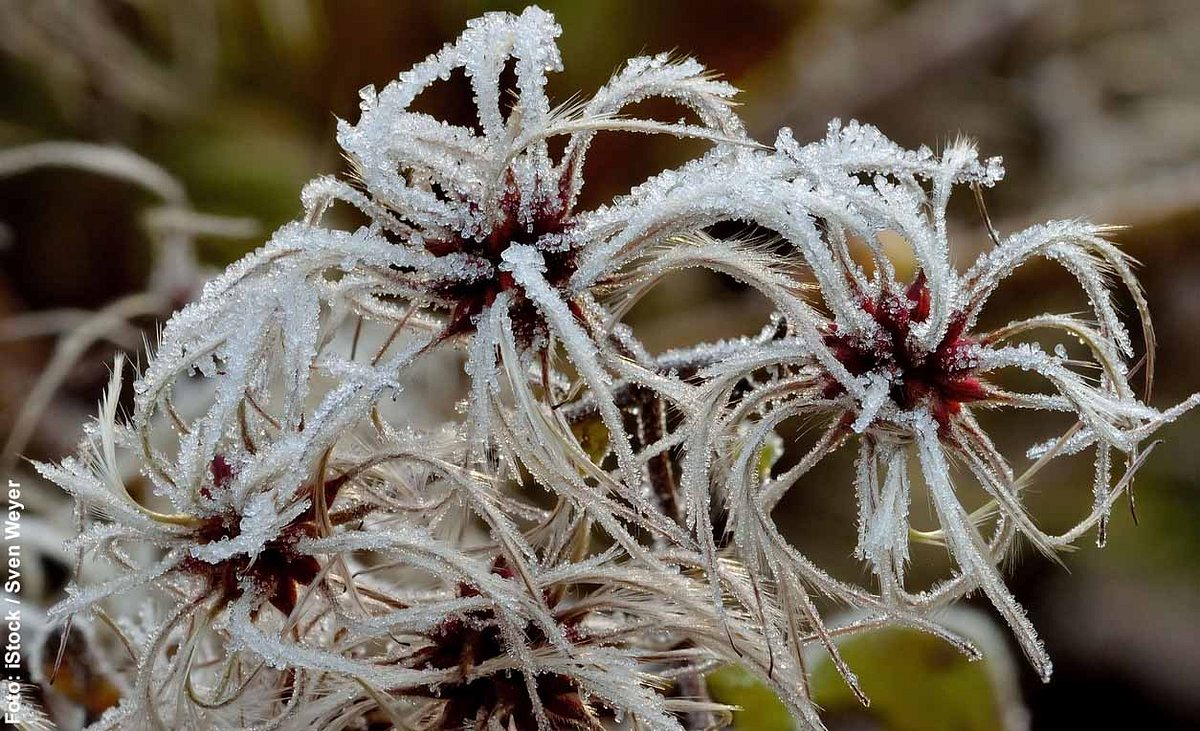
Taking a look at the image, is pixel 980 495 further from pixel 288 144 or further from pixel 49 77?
pixel 49 77

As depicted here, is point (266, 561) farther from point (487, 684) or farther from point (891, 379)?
point (891, 379)

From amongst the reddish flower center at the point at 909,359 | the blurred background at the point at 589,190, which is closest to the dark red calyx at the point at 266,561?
the reddish flower center at the point at 909,359

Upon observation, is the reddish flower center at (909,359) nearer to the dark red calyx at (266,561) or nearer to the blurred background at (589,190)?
the dark red calyx at (266,561)

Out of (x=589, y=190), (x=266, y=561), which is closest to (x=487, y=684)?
(x=266, y=561)

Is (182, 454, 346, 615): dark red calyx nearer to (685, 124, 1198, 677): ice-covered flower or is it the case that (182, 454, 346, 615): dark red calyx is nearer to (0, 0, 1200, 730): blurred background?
(685, 124, 1198, 677): ice-covered flower

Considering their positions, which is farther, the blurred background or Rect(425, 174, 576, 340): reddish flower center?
the blurred background

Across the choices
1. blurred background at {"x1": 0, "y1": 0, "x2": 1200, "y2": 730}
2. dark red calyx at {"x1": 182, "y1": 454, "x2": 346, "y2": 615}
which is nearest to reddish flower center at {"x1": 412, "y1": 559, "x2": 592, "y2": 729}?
Result: dark red calyx at {"x1": 182, "y1": 454, "x2": 346, "y2": 615}

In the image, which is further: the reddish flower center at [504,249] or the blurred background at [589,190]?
the blurred background at [589,190]

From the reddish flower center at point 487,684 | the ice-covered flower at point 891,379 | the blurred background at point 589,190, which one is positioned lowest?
the reddish flower center at point 487,684

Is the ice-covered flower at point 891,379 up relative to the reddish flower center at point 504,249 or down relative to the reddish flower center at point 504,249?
down
